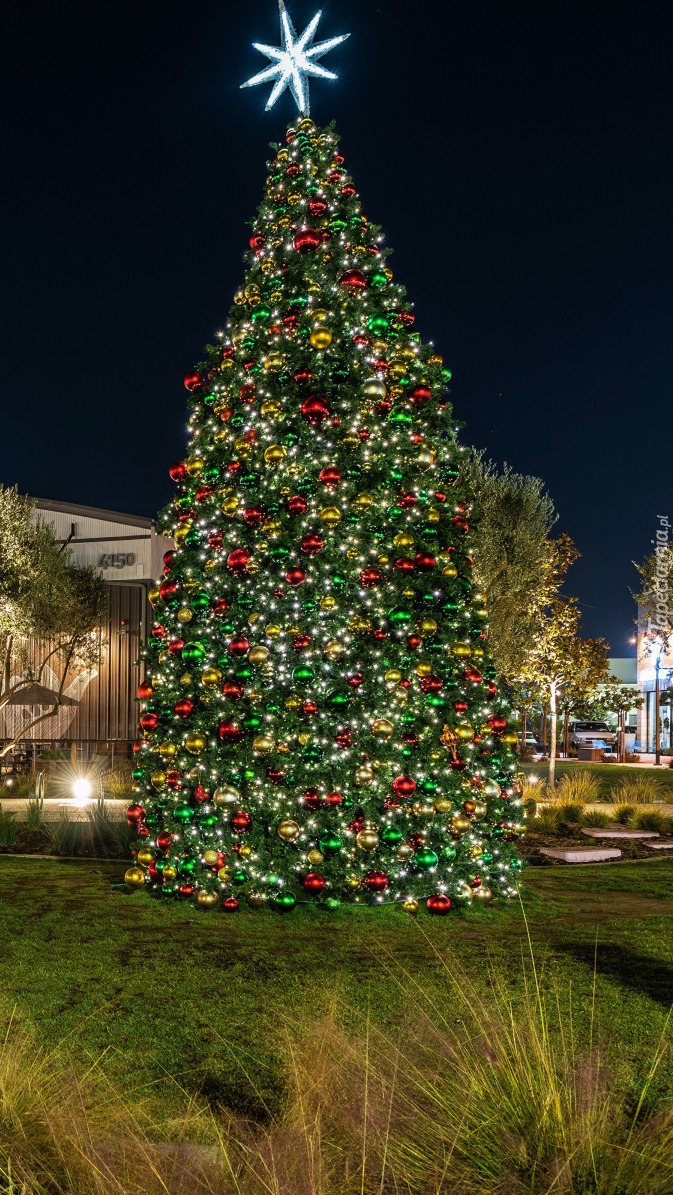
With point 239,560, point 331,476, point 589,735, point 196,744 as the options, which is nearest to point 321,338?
point 331,476

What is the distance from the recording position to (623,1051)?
134 inches

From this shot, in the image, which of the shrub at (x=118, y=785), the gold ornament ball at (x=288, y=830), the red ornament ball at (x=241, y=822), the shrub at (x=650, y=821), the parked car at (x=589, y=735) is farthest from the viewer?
the parked car at (x=589, y=735)

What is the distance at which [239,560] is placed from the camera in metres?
6.29

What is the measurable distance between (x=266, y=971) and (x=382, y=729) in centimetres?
174

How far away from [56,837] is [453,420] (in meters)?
5.75

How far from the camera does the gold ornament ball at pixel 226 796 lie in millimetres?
5980

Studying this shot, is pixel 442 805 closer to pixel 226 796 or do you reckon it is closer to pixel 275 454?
pixel 226 796

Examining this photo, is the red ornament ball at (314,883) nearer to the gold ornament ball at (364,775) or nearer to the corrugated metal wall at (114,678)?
the gold ornament ball at (364,775)

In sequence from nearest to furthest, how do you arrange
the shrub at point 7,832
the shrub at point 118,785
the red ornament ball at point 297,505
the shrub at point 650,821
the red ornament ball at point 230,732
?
the red ornament ball at point 230,732 < the red ornament ball at point 297,505 < the shrub at point 7,832 < the shrub at point 650,821 < the shrub at point 118,785

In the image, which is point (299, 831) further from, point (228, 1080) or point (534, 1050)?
point (534, 1050)

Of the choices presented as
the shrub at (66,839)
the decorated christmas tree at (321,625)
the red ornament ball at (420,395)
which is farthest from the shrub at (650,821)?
the red ornament ball at (420,395)

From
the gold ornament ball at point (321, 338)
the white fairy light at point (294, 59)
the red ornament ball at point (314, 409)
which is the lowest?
the red ornament ball at point (314, 409)

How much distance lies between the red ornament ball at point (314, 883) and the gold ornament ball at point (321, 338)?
362 centimetres

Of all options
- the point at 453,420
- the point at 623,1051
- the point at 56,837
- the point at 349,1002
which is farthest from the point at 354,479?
the point at 56,837
